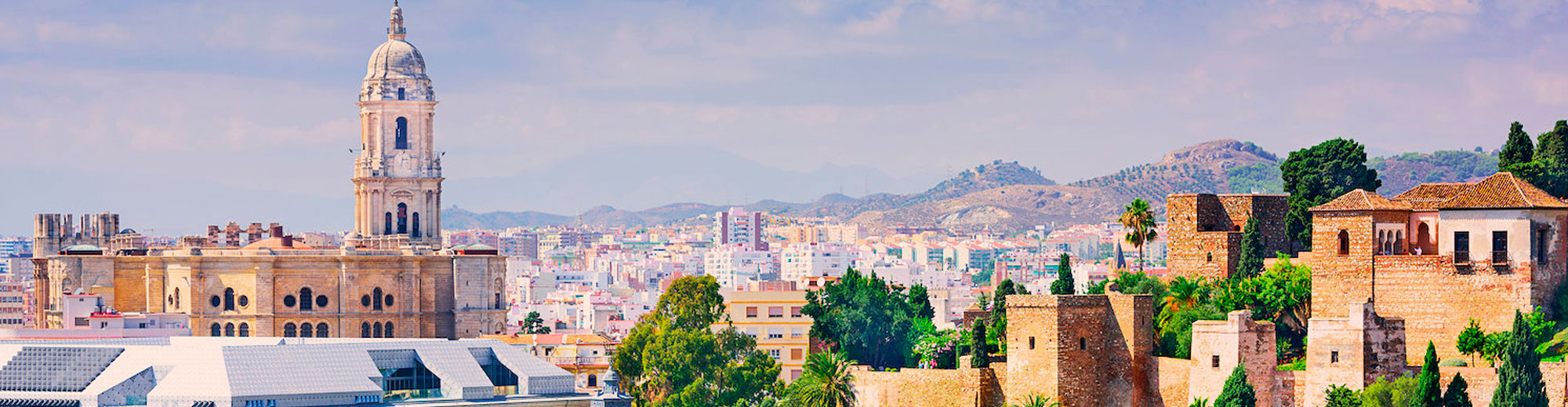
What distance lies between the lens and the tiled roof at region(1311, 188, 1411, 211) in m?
59.7

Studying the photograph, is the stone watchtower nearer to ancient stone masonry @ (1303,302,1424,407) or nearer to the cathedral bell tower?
ancient stone masonry @ (1303,302,1424,407)

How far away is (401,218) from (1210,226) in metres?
47.6

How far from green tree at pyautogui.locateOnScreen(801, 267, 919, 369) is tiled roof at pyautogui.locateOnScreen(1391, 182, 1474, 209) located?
68.4ft

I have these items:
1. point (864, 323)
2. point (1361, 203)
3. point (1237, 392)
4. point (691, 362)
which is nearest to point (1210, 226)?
point (1361, 203)

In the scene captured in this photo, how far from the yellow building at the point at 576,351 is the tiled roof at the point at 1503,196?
113ft

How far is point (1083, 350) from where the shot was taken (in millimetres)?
57719

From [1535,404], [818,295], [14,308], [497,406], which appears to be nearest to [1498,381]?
[1535,404]

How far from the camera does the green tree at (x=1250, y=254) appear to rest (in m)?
64.5

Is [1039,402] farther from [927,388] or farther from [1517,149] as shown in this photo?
[1517,149]

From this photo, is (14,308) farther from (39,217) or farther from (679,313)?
(679,313)

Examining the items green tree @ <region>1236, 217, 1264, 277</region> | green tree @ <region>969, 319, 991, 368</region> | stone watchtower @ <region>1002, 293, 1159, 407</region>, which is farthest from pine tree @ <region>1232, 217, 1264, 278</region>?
green tree @ <region>969, 319, 991, 368</region>

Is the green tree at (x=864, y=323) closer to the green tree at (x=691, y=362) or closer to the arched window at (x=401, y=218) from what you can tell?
the green tree at (x=691, y=362)

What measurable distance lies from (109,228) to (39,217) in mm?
3146

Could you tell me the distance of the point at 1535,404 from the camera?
5241 centimetres
